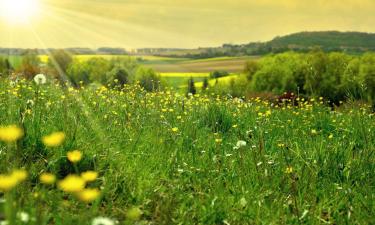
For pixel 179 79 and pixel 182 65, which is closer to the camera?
pixel 179 79

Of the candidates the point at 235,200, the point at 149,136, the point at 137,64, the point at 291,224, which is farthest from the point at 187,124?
the point at 137,64

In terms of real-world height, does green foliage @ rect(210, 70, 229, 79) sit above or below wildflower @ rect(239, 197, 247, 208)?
below

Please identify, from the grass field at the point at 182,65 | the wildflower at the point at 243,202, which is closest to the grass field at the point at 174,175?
the wildflower at the point at 243,202

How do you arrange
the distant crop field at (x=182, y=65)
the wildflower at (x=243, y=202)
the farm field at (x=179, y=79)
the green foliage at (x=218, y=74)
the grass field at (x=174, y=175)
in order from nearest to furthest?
the grass field at (x=174, y=175) → the wildflower at (x=243, y=202) → the farm field at (x=179, y=79) → the distant crop field at (x=182, y=65) → the green foliage at (x=218, y=74)

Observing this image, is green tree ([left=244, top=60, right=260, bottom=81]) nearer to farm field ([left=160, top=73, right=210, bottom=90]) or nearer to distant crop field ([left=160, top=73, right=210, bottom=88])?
farm field ([left=160, top=73, right=210, bottom=90])

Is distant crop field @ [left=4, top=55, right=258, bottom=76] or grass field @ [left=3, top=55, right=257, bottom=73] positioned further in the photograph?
grass field @ [left=3, top=55, right=257, bottom=73]

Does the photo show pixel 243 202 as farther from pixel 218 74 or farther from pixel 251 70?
pixel 218 74

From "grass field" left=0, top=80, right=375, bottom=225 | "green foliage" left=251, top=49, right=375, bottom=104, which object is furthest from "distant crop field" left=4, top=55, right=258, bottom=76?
"grass field" left=0, top=80, right=375, bottom=225

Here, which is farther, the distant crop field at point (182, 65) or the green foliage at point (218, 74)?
the green foliage at point (218, 74)

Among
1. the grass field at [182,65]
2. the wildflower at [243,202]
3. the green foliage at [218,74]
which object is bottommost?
the green foliage at [218,74]

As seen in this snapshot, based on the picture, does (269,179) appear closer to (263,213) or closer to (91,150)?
(263,213)

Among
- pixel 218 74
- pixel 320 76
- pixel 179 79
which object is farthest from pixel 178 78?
pixel 218 74

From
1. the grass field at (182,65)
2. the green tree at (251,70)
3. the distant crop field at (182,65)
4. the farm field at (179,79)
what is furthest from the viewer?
the grass field at (182,65)

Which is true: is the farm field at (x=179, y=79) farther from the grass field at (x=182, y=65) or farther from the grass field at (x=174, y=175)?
the grass field at (x=174, y=175)
